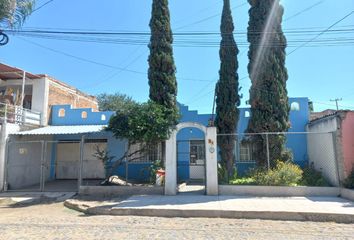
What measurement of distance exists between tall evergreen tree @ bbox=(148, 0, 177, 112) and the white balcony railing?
6.98m

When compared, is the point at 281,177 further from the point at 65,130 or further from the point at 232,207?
the point at 65,130

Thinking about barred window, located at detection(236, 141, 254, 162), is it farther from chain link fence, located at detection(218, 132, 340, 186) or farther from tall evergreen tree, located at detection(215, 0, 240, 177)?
tall evergreen tree, located at detection(215, 0, 240, 177)

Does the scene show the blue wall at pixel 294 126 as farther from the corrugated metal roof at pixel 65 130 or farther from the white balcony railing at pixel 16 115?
the white balcony railing at pixel 16 115

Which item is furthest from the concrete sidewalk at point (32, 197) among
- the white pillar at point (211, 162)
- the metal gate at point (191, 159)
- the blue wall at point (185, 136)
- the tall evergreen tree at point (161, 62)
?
the metal gate at point (191, 159)

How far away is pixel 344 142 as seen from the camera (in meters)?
11.6

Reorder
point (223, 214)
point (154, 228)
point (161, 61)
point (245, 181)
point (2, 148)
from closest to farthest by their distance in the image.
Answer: point (154, 228) < point (223, 214) < point (245, 181) < point (2, 148) < point (161, 61)

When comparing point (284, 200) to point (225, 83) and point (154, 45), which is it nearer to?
point (225, 83)

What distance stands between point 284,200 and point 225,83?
6.46 metres

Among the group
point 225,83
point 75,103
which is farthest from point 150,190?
point 75,103

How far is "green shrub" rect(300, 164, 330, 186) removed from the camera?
1242cm

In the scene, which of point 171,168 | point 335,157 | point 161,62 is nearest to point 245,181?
point 171,168

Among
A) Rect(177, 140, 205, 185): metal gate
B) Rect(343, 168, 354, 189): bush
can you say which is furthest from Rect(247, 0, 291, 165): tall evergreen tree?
Rect(177, 140, 205, 185): metal gate

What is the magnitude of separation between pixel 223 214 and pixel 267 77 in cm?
725

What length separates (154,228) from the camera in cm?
751
